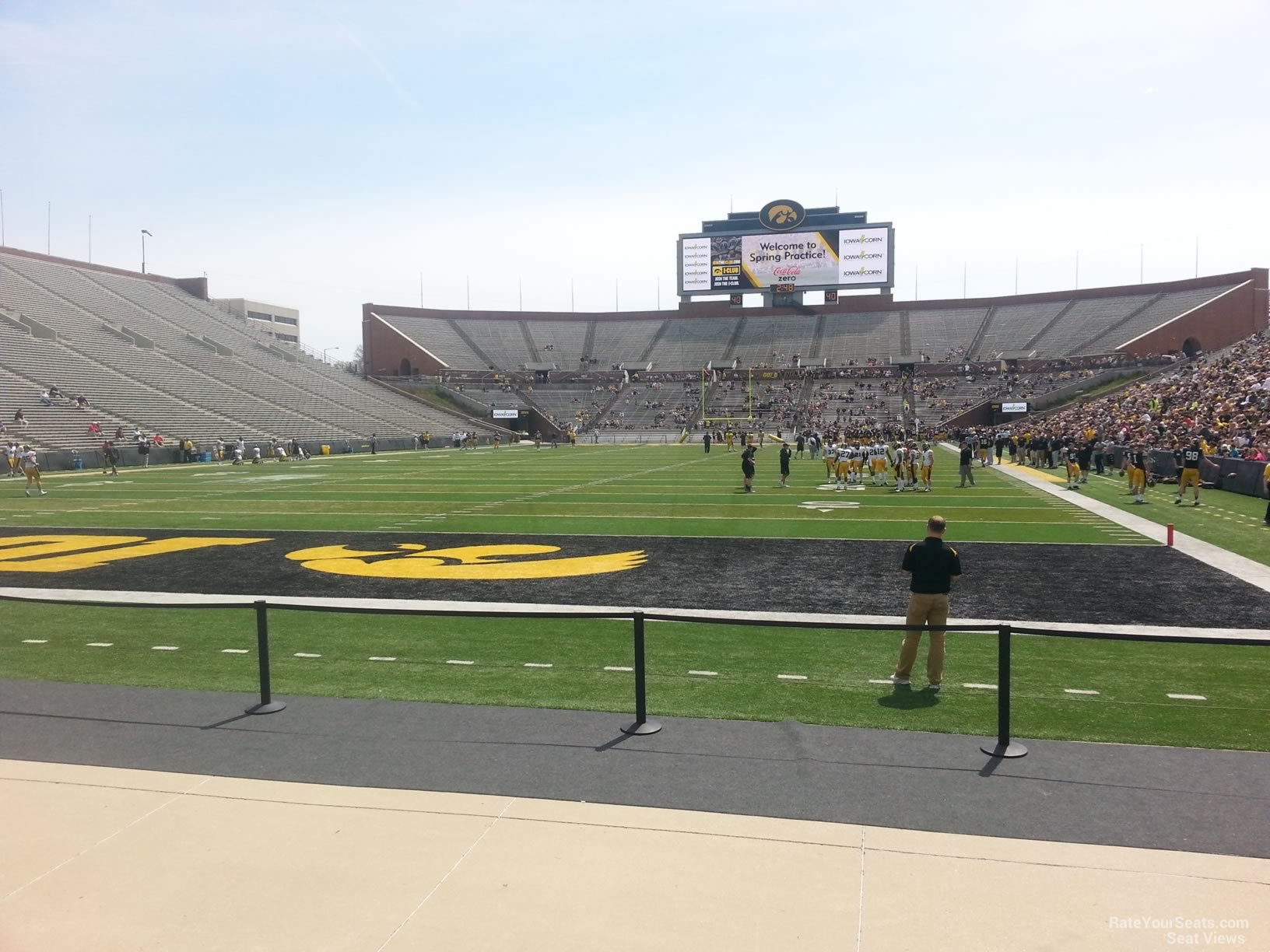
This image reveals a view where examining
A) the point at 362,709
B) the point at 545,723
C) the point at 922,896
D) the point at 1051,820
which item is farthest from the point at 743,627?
the point at 922,896

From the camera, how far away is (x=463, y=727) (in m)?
5.80

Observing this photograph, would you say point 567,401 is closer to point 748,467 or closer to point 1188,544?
point 748,467

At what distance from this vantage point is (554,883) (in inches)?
152

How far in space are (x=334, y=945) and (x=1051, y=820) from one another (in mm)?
3267

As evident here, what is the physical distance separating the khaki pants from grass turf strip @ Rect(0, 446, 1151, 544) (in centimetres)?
807

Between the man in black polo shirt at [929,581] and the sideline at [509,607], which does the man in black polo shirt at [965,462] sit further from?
the man in black polo shirt at [929,581]

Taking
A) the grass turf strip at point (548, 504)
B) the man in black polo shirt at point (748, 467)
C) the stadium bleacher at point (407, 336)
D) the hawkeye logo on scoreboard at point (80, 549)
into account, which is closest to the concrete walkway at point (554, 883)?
the hawkeye logo on scoreboard at point (80, 549)

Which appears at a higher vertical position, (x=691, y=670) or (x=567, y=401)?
(x=567, y=401)

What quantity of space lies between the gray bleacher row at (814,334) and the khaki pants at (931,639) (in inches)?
2694

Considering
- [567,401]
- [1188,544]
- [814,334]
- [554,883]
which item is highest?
[814,334]

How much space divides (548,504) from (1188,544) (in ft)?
41.3

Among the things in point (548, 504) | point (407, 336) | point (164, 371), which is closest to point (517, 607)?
point (548, 504)

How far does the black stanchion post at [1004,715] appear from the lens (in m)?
5.25

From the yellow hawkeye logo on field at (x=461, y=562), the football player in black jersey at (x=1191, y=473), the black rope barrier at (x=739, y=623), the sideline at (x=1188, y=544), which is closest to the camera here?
the black rope barrier at (x=739, y=623)
